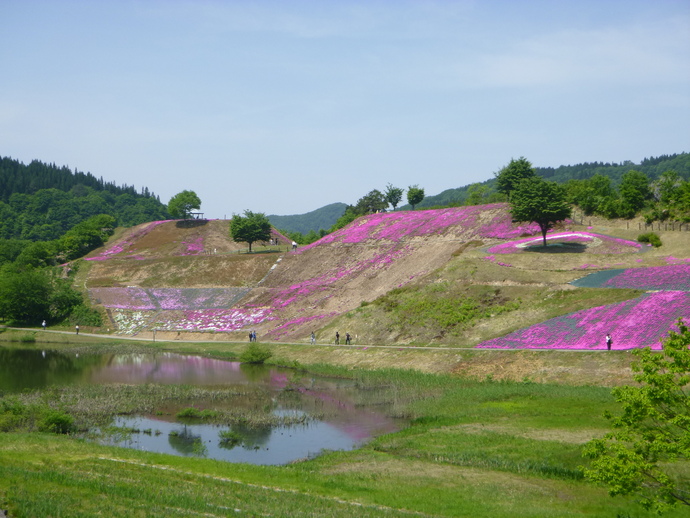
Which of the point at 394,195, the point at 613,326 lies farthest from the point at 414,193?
the point at 613,326

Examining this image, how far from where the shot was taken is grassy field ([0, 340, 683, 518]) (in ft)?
76.7

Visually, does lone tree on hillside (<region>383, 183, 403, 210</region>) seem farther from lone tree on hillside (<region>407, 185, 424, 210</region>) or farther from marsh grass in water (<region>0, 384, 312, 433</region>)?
marsh grass in water (<region>0, 384, 312, 433</region>)

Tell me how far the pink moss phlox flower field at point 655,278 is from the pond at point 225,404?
106ft

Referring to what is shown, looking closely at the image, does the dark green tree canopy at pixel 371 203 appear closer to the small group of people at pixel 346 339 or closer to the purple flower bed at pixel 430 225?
the purple flower bed at pixel 430 225

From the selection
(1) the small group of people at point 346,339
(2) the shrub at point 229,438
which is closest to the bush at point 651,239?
(1) the small group of people at point 346,339

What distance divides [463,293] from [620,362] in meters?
27.4

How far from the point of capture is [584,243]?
3575 inches

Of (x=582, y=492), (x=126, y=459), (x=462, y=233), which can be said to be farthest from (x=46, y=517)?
(x=462, y=233)

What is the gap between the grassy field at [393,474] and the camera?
23375 mm

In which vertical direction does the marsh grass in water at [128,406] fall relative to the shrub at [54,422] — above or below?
below

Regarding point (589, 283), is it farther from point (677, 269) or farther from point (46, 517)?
point (46, 517)

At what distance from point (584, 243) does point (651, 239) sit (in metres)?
8.50

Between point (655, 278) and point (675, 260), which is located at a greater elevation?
point (675, 260)

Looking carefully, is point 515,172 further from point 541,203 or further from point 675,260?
point 675,260
